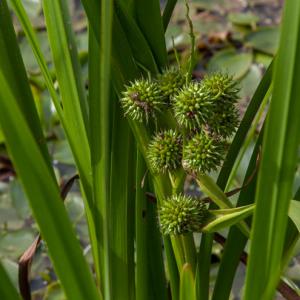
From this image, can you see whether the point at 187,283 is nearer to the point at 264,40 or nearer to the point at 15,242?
the point at 15,242

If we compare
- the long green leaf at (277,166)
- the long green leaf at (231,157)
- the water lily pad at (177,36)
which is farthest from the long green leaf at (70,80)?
the water lily pad at (177,36)

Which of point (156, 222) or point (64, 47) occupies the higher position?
point (64, 47)

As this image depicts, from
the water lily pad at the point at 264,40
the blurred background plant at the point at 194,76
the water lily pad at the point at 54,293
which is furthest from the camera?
the water lily pad at the point at 264,40

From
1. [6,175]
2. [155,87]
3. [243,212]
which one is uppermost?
[155,87]

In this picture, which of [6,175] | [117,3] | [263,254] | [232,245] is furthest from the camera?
[6,175]

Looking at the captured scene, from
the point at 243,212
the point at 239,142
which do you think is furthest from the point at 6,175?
the point at 243,212

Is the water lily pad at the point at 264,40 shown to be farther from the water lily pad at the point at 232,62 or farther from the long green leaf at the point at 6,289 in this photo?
the long green leaf at the point at 6,289

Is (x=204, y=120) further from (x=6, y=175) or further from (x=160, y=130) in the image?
(x=6, y=175)

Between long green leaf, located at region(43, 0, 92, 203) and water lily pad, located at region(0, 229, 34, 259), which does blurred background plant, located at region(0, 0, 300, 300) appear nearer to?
water lily pad, located at region(0, 229, 34, 259)
